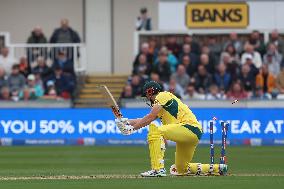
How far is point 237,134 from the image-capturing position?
99.8 ft

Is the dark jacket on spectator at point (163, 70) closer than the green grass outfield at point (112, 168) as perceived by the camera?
No

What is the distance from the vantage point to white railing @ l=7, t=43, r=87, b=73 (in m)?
35.8

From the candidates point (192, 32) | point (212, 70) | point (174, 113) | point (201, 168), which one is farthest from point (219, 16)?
point (174, 113)

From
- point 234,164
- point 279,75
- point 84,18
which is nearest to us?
point 234,164

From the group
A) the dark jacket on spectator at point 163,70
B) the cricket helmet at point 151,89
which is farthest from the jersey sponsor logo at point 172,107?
the dark jacket on spectator at point 163,70

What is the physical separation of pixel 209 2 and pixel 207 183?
1914 cm

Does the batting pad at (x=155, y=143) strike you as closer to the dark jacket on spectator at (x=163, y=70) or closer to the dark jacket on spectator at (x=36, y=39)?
the dark jacket on spectator at (x=163, y=70)

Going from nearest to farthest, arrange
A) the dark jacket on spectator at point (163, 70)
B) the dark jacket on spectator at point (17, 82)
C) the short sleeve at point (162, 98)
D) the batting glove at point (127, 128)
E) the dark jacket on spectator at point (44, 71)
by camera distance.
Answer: the short sleeve at point (162, 98) < the batting glove at point (127, 128) < the dark jacket on spectator at point (163, 70) < the dark jacket on spectator at point (17, 82) < the dark jacket on spectator at point (44, 71)

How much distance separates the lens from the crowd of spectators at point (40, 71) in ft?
110

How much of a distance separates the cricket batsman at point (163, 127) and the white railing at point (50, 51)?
1689cm

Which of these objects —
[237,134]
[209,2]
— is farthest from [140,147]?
[209,2]

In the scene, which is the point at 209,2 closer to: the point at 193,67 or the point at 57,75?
the point at 193,67

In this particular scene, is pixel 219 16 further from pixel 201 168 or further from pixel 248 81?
pixel 201 168

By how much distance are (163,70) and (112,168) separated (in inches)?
469
